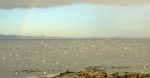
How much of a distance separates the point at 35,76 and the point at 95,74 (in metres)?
21.1

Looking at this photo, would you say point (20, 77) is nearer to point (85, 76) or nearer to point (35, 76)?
point (35, 76)

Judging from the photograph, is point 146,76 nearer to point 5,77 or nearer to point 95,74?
point 95,74

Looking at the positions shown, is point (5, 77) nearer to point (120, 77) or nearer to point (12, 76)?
point (12, 76)

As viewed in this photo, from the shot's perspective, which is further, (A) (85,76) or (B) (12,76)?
(B) (12,76)

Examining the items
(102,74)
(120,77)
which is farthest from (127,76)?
(102,74)

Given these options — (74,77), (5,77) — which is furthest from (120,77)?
(5,77)

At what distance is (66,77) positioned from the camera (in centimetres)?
3703

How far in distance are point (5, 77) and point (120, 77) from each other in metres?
26.0

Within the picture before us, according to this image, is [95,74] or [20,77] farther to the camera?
[20,77]

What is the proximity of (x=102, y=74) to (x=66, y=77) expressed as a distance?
14.9 ft

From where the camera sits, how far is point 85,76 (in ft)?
120

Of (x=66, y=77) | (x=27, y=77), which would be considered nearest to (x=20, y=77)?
(x=27, y=77)

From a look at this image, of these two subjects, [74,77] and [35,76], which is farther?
[35,76]

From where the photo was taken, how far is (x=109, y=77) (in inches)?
1439
